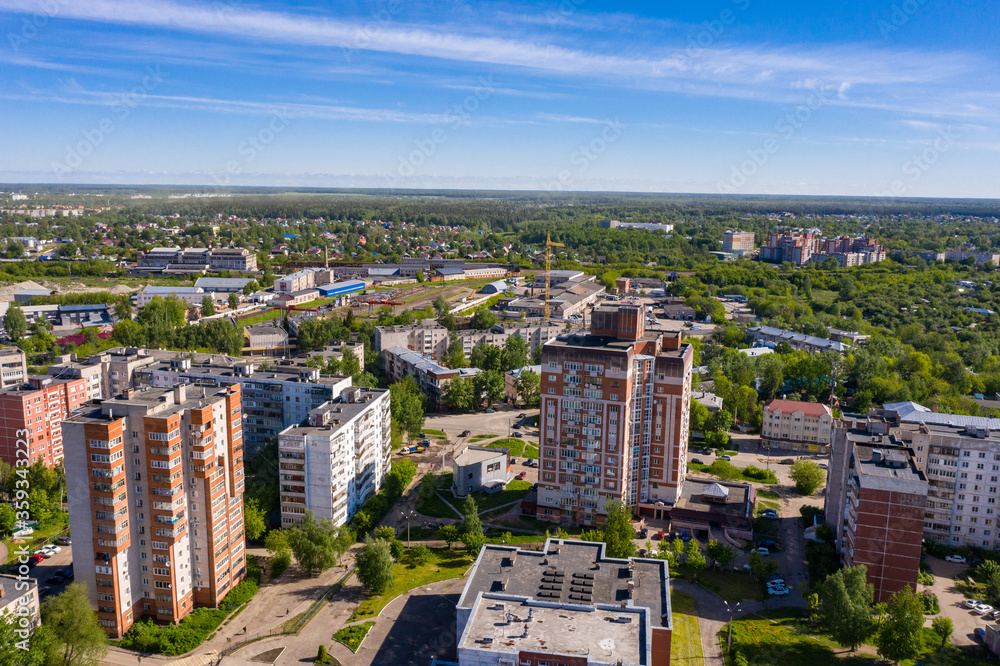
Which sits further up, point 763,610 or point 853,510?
point 853,510

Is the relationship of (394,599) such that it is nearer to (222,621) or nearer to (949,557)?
(222,621)

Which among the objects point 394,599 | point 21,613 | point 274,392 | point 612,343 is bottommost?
point 394,599

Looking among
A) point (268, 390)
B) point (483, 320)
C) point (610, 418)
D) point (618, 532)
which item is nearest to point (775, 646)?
point (618, 532)

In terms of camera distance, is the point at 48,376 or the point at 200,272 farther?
the point at 200,272

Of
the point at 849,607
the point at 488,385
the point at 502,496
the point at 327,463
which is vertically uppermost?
the point at 327,463

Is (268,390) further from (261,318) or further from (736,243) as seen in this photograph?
(736,243)

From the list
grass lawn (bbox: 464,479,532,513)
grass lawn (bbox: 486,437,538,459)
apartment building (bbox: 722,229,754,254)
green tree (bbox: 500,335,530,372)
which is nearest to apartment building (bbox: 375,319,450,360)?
green tree (bbox: 500,335,530,372)

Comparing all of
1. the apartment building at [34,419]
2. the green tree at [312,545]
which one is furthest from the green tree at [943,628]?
the apartment building at [34,419]

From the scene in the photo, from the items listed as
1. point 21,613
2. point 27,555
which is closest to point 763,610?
point 21,613
